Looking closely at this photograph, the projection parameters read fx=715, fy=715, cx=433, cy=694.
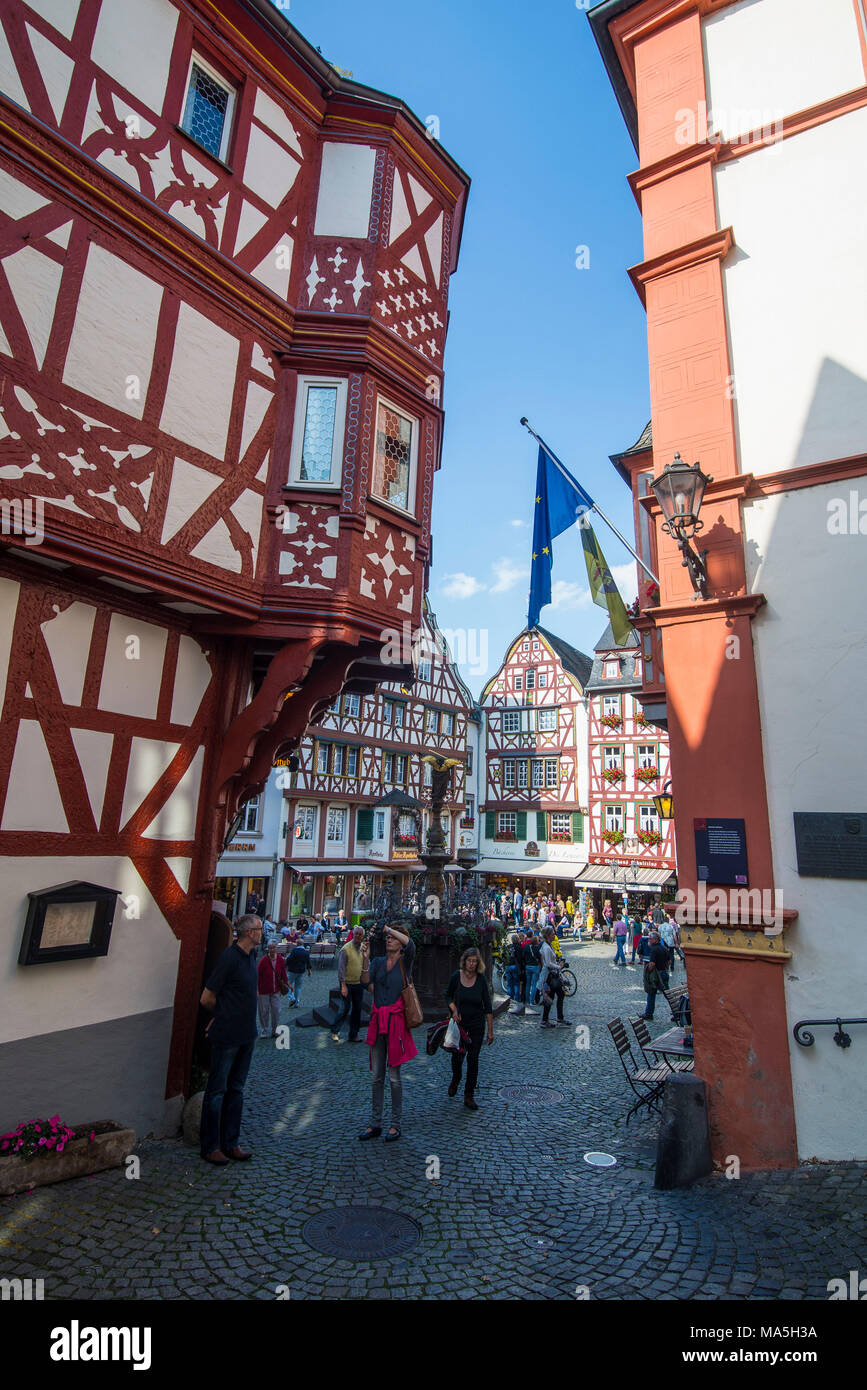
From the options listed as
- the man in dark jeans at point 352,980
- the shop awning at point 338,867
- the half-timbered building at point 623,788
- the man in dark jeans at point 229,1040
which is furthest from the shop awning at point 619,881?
the man in dark jeans at point 229,1040

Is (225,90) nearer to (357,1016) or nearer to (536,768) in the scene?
(357,1016)

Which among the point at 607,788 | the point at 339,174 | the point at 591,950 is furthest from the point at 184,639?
the point at 607,788

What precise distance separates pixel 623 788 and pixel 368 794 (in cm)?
1318

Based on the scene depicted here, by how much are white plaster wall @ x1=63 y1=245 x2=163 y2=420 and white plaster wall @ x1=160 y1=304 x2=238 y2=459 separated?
280 millimetres

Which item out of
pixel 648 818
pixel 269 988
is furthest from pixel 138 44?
pixel 648 818

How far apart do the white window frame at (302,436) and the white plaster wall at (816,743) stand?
444 centimetres

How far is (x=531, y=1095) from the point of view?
28.2 feet

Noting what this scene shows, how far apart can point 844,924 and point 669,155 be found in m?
8.45

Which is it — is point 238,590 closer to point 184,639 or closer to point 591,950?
point 184,639

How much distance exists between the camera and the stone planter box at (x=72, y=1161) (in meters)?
5.27

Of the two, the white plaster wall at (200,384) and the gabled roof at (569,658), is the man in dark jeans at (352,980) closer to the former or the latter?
the white plaster wall at (200,384)

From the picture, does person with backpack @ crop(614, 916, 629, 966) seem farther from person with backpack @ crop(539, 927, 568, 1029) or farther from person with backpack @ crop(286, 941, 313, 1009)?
person with backpack @ crop(286, 941, 313, 1009)

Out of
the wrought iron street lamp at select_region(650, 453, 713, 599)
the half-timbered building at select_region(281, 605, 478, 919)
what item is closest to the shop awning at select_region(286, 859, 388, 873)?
the half-timbered building at select_region(281, 605, 478, 919)
